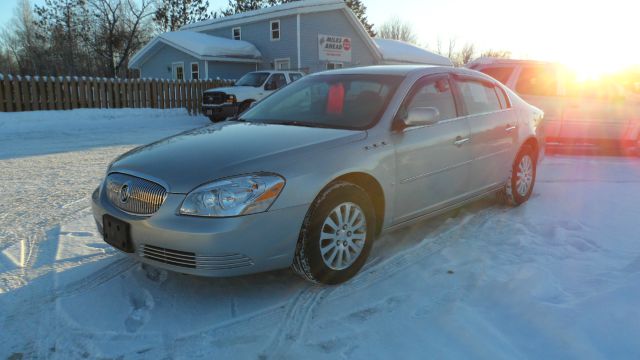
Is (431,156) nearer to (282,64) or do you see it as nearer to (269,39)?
(282,64)

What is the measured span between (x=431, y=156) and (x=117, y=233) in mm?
2461

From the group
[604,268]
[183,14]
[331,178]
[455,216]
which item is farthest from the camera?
[183,14]

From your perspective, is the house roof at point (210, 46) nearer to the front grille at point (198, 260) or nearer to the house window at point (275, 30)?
the house window at point (275, 30)

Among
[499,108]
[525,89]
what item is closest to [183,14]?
[525,89]

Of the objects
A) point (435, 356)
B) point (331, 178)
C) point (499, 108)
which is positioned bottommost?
point (435, 356)

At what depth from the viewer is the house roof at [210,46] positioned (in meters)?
25.0

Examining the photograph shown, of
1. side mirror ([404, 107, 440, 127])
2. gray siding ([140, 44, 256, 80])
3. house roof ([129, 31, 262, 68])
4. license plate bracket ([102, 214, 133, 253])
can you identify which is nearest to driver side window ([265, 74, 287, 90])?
house roof ([129, 31, 262, 68])

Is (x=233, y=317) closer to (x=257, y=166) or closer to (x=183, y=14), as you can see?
(x=257, y=166)

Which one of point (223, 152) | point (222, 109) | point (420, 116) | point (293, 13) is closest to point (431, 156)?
point (420, 116)

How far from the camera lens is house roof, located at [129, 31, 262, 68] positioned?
25.0 m

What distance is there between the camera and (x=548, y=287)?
339 centimetres

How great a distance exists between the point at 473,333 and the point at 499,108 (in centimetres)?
309

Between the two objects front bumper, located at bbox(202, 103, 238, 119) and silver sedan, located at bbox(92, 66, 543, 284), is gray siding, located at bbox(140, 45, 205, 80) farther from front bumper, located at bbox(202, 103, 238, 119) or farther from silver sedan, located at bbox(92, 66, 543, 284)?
silver sedan, located at bbox(92, 66, 543, 284)

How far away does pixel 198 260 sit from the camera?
9.50ft
